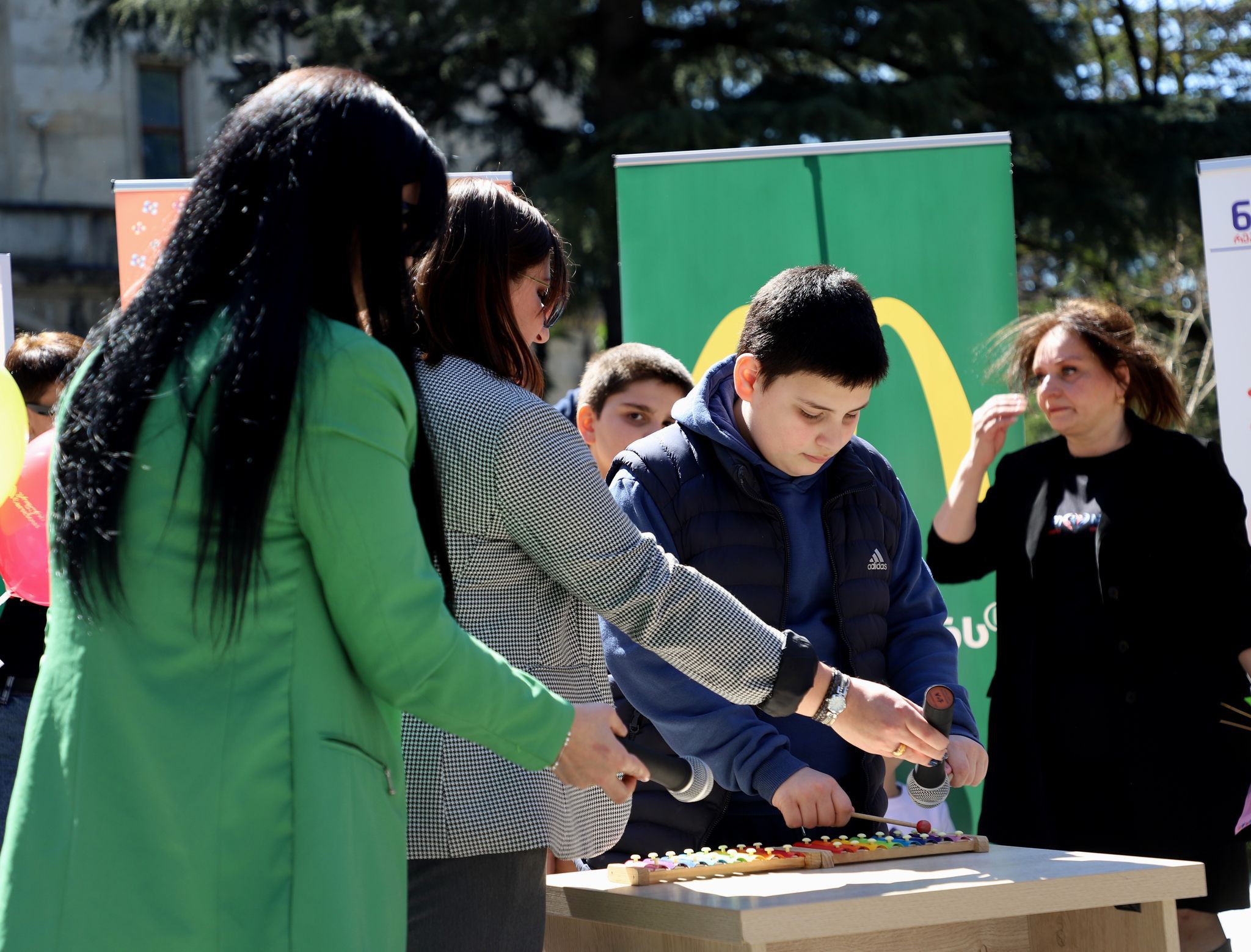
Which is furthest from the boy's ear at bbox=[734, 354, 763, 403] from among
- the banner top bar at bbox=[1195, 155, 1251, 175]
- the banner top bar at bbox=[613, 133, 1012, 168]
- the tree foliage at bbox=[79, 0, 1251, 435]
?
the tree foliage at bbox=[79, 0, 1251, 435]

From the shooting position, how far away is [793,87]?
11117mm

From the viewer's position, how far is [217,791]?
1377 mm

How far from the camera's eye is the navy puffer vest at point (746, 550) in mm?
2299

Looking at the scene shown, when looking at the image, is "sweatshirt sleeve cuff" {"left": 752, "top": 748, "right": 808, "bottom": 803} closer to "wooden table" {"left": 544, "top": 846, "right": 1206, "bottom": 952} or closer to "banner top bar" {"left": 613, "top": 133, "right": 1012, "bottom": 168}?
"wooden table" {"left": 544, "top": 846, "right": 1206, "bottom": 952}

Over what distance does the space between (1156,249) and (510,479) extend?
36.6 ft

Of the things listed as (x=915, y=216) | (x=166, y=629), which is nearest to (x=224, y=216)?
(x=166, y=629)

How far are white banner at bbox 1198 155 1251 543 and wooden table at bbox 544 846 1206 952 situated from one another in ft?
8.93

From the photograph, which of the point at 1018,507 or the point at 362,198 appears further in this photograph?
the point at 1018,507

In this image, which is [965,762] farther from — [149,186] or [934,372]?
[149,186]

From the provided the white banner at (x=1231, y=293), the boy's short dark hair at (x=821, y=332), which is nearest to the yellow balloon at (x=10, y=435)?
the boy's short dark hair at (x=821, y=332)

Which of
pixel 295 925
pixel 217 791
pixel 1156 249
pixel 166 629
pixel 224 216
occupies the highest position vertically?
pixel 1156 249

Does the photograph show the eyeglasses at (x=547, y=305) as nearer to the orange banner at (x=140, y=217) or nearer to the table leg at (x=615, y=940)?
the table leg at (x=615, y=940)

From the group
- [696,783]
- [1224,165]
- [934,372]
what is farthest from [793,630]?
[1224,165]

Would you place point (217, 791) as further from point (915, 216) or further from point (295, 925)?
point (915, 216)
